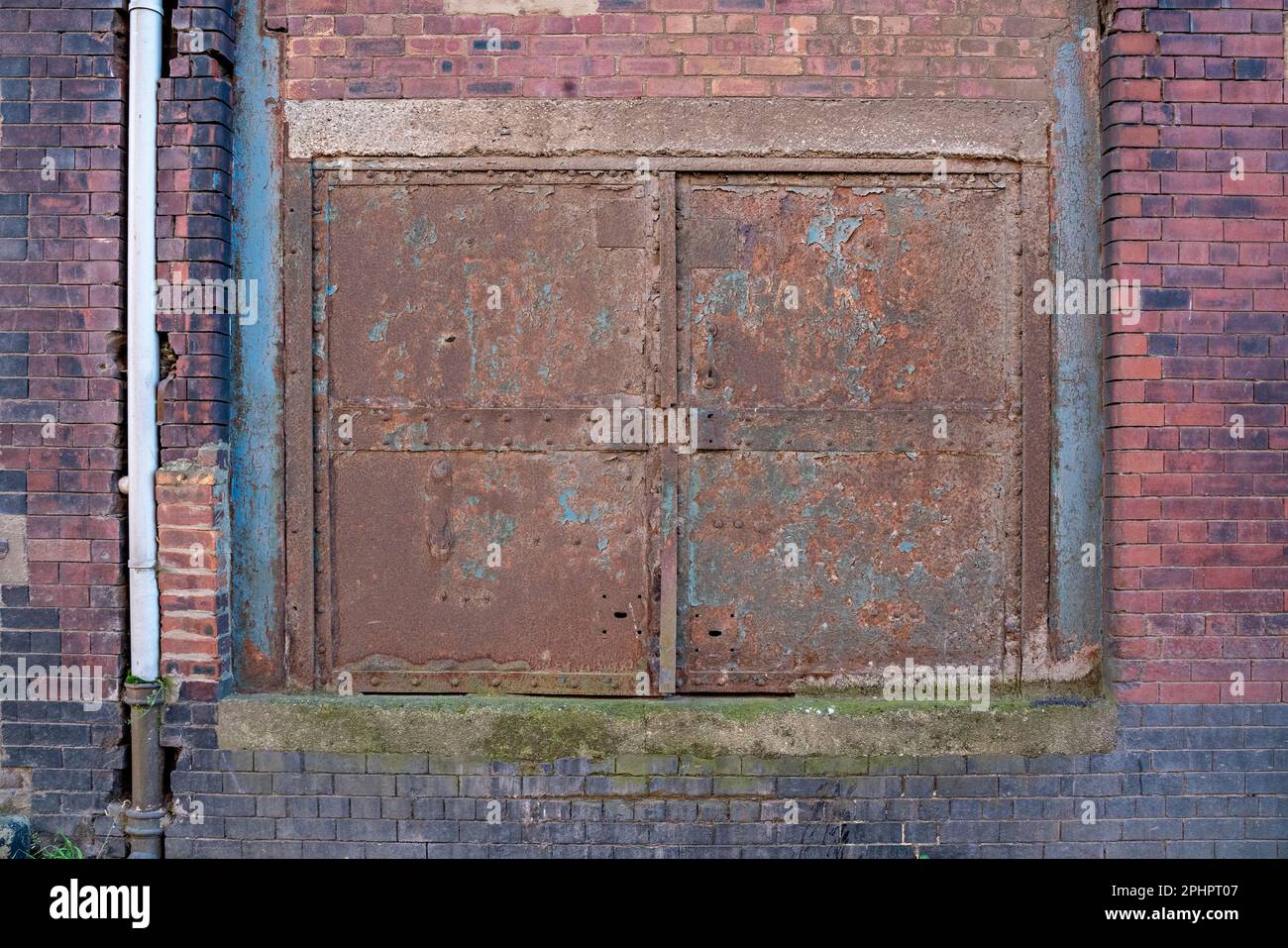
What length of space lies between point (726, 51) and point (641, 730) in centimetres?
266

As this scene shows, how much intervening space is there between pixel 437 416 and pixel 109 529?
4.25ft

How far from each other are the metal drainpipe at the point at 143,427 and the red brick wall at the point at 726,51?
80cm

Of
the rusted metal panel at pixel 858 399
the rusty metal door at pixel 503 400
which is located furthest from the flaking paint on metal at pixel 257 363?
the rusted metal panel at pixel 858 399

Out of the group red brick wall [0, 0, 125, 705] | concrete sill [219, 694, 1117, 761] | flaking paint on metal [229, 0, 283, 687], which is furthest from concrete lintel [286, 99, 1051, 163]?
concrete sill [219, 694, 1117, 761]

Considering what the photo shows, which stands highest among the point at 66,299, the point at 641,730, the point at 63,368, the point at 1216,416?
the point at 66,299

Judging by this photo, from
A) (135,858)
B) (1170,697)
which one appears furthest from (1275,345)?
(135,858)

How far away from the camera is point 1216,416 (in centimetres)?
316

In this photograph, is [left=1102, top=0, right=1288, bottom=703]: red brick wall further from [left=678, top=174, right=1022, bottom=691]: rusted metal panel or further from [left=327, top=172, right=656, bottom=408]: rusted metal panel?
[left=327, top=172, right=656, bottom=408]: rusted metal panel

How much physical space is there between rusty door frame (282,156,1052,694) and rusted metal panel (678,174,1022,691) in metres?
0.05

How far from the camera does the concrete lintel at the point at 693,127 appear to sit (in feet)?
10.8

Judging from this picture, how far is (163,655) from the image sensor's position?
3.23 meters

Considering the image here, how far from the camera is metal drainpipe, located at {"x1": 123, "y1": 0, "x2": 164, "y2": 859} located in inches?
125

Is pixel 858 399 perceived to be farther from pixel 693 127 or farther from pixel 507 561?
pixel 507 561

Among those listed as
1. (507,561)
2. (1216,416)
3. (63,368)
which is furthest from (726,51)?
(63,368)
